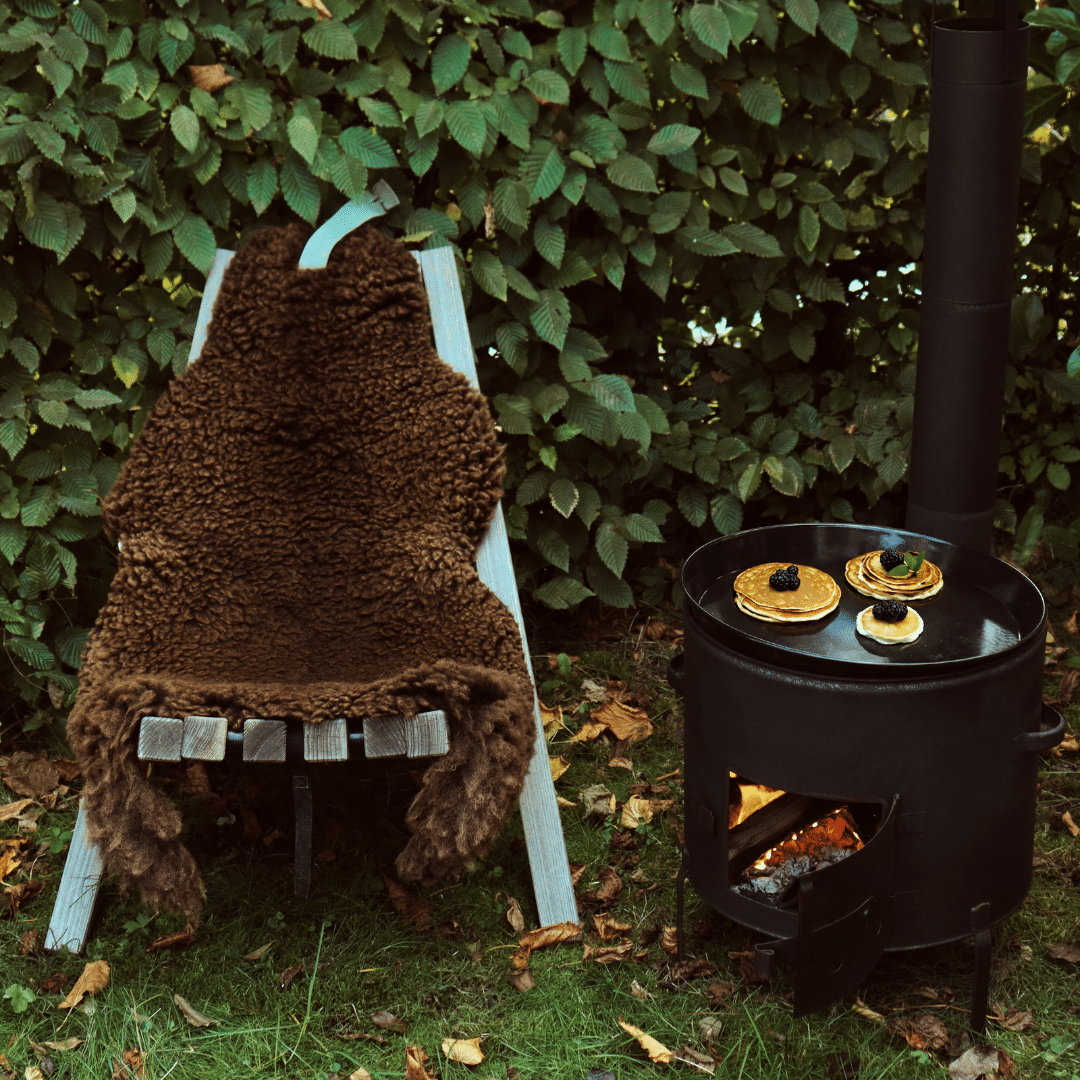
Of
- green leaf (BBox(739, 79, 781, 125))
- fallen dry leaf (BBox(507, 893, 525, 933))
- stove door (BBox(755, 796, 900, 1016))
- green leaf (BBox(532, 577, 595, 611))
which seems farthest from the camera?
green leaf (BBox(532, 577, 595, 611))

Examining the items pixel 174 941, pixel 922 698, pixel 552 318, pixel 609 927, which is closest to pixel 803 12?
pixel 552 318

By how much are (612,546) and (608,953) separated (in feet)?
3.45

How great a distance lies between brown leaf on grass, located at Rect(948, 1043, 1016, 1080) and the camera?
1834 millimetres

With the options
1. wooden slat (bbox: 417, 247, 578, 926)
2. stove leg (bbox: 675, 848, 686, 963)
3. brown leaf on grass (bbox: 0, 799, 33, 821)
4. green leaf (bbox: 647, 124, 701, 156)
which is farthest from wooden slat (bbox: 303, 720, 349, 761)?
green leaf (bbox: 647, 124, 701, 156)

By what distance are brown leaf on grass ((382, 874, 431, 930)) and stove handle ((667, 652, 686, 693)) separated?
26.4 inches

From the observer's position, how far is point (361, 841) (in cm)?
247

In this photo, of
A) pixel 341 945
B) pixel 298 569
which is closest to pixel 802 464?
pixel 298 569

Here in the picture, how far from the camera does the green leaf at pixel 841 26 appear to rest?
98.7 inches

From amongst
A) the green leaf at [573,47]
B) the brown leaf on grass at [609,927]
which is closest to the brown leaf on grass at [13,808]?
the brown leaf on grass at [609,927]

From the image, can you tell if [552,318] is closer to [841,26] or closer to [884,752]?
[841,26]

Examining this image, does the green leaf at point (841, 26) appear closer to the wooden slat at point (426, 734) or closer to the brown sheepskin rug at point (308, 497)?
the brown sheepskin rug at point (308, 497)

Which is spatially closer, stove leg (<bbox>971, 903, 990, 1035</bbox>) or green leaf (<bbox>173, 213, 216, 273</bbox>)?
stove leg (<bbox>971, 903, 990, 1035</bbox>)

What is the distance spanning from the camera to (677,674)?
2.10m

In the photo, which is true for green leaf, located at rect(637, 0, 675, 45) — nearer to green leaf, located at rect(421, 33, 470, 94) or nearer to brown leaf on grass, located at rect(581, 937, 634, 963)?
green leaf, located at rect(421, 33, 470, 94)
